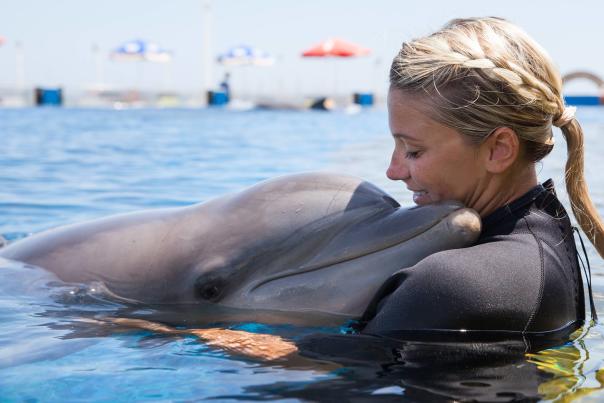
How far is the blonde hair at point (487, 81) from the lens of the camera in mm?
3588

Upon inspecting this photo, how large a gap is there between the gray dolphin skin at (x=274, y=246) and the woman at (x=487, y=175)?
0.58 ft

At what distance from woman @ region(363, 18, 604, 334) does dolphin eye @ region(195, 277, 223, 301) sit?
0.87 m

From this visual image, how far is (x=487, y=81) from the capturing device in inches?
141

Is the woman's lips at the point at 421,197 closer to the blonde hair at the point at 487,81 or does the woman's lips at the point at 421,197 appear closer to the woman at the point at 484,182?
the woman at the point at 484,182

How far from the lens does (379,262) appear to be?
3793mm

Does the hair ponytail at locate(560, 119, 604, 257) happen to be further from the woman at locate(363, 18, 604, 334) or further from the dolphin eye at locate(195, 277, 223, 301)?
the dolphin eye at locate(195, 277, 223, 301)

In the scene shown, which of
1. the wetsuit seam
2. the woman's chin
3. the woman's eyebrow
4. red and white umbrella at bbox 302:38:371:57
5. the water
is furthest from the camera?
red and white umbrella at bbox 302:38:371:57

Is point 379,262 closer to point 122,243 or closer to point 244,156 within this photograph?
point 122,243

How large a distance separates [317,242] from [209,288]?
0.63m

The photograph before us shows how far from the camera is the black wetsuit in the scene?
3.39 metres

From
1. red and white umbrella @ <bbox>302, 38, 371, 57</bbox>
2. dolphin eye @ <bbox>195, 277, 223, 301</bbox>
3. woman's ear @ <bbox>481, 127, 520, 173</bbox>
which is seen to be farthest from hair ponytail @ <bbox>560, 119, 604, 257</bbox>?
red and white umbrella @ <bbox>302, 38, 371, 57</bbox>

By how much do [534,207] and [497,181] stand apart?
0.19 metres

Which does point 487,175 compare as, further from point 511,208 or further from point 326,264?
point 326,264

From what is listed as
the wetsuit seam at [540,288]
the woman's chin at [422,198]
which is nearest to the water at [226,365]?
the wetsuit seam at [540,288]
